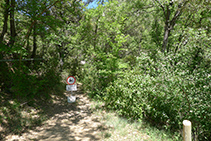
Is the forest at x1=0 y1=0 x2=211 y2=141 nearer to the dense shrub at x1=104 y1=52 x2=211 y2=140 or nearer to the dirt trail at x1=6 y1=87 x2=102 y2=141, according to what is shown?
the dense shrub at x1=104 y1=52 x2=211 y2=140

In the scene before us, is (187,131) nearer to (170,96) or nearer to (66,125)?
(170,96)

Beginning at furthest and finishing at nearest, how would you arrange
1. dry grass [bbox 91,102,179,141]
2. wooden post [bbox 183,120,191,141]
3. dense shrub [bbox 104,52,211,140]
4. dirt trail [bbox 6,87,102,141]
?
1. dense shrub [bbox 104,52,211,140]
2. dirt trail [bbox 6,87,102,141]
3. dry grass [bbox 91,102,179,141]
4. wooden post [bbox 183,120,191,141]

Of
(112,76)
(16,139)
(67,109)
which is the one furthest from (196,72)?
(16,139)

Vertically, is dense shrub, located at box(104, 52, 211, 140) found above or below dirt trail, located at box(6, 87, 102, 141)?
above

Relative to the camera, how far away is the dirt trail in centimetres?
488

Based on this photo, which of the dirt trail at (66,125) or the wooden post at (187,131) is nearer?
the wooden post at (187,131)

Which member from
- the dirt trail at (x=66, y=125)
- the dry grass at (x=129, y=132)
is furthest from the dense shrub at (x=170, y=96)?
the dirt trail at (x=66, y=125)

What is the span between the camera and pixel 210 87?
195 inches

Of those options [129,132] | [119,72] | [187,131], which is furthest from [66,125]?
[187,131]

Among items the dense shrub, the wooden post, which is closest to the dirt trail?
the dense shrub

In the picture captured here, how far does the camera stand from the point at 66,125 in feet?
19.3

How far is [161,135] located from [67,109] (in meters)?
4.57

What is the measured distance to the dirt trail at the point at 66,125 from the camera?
16.0 ft

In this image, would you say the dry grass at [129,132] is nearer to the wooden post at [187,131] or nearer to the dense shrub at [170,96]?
the dense shrub at [170,96]
